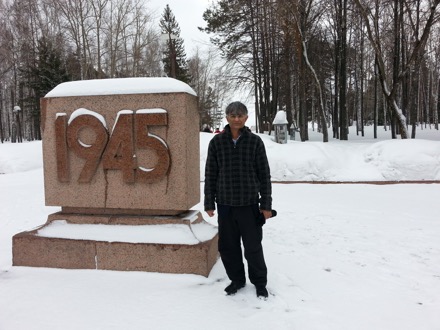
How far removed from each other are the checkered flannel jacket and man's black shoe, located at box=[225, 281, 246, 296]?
74 centimetres

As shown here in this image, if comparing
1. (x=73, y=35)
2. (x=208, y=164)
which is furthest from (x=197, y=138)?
(x=73, y=35)

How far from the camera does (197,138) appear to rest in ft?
12.7

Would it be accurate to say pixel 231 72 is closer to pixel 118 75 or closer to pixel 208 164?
pixel 118 75

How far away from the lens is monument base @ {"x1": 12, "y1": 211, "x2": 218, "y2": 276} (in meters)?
3.27

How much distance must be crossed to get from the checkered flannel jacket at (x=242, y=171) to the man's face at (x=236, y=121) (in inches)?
2.4

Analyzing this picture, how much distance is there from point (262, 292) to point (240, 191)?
895 millimetres

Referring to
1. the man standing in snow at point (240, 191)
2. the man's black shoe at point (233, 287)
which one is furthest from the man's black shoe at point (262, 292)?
the man's black shoe at point (233, 287)

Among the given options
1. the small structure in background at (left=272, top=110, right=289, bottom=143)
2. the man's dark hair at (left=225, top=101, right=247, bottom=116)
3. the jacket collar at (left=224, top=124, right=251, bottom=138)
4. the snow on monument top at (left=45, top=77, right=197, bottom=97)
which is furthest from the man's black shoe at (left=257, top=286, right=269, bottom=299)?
the small structure in background at (left=272, top=110, right=289, bottom=143)

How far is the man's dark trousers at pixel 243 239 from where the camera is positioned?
287 cm

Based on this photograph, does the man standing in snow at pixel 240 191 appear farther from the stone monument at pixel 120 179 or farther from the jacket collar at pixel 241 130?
the stone monument at pixel 120 179

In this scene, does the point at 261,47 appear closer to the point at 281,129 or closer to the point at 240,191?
the point at 281,129

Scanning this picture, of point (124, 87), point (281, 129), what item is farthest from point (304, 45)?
point (124, 87)

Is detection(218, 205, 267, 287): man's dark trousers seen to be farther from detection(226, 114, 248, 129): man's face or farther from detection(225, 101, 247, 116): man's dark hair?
detection(225, 101, 247, 116): man's dark hair

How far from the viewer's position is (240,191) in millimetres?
2830
